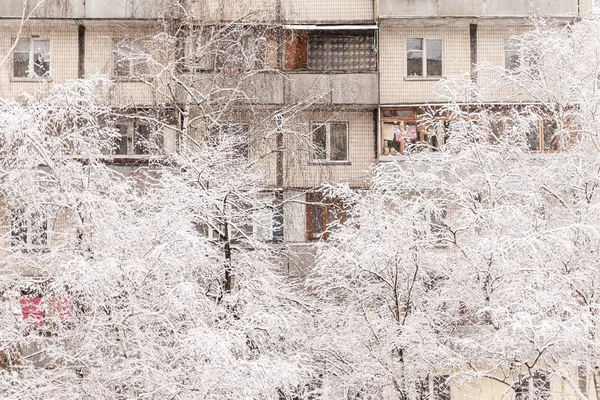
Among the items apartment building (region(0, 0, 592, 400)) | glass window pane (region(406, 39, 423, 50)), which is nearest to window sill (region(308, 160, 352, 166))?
apartment building (region(0, 0, 592, 400))

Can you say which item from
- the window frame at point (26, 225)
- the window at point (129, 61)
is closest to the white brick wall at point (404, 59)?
the window at point (129, 61)

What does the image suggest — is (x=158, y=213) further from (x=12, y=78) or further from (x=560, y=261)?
(x=12, y=78)

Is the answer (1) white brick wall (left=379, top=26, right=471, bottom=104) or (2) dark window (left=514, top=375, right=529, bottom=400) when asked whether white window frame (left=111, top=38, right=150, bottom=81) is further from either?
(2) dark window (left=514, top=375, right=529, bottom=400)

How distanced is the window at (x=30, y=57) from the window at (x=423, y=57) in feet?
37.9

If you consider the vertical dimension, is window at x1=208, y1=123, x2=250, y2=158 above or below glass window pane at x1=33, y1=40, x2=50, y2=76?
below

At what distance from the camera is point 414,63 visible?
2755cm

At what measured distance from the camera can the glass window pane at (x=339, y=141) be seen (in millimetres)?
27500

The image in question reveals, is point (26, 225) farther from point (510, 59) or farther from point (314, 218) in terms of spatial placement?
point (510, 59)

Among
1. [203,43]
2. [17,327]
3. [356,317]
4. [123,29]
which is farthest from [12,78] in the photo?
[356,317]

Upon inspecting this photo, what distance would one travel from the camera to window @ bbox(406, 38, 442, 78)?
27.5 m

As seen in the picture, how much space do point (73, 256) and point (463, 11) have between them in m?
16.3

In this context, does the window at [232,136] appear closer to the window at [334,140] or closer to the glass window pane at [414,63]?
the window at [334,140]

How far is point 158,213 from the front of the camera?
51.6 feet

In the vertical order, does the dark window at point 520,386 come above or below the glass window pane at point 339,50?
below
